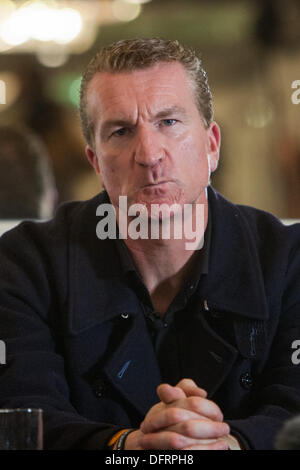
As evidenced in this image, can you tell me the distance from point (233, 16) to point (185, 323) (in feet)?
8.47

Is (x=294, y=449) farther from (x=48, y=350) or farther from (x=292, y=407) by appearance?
(x=48, y=350)

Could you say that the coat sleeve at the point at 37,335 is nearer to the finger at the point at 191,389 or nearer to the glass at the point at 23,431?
the finger at the point at 191,389

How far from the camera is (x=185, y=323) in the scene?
1.42m

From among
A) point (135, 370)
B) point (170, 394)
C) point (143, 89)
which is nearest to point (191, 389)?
point (170, 394)

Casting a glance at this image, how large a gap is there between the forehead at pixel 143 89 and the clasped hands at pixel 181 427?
1.93 feet

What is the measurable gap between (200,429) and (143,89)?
699mm

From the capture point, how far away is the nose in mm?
1368

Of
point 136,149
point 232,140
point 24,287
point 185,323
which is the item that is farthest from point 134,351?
point 232,140

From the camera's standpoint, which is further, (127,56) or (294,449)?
(127,56)

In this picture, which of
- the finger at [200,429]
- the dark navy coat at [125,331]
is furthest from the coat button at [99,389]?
the finger at [200,429]

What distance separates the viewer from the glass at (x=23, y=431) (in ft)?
2.83

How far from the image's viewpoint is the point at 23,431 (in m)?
0.86

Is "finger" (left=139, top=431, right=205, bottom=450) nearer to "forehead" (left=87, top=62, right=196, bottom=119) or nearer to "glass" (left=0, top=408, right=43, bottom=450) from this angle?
"glass" (left=0, top=408, right=43, bottom=450)

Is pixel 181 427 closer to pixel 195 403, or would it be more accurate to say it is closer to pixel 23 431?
pixel 195 403
